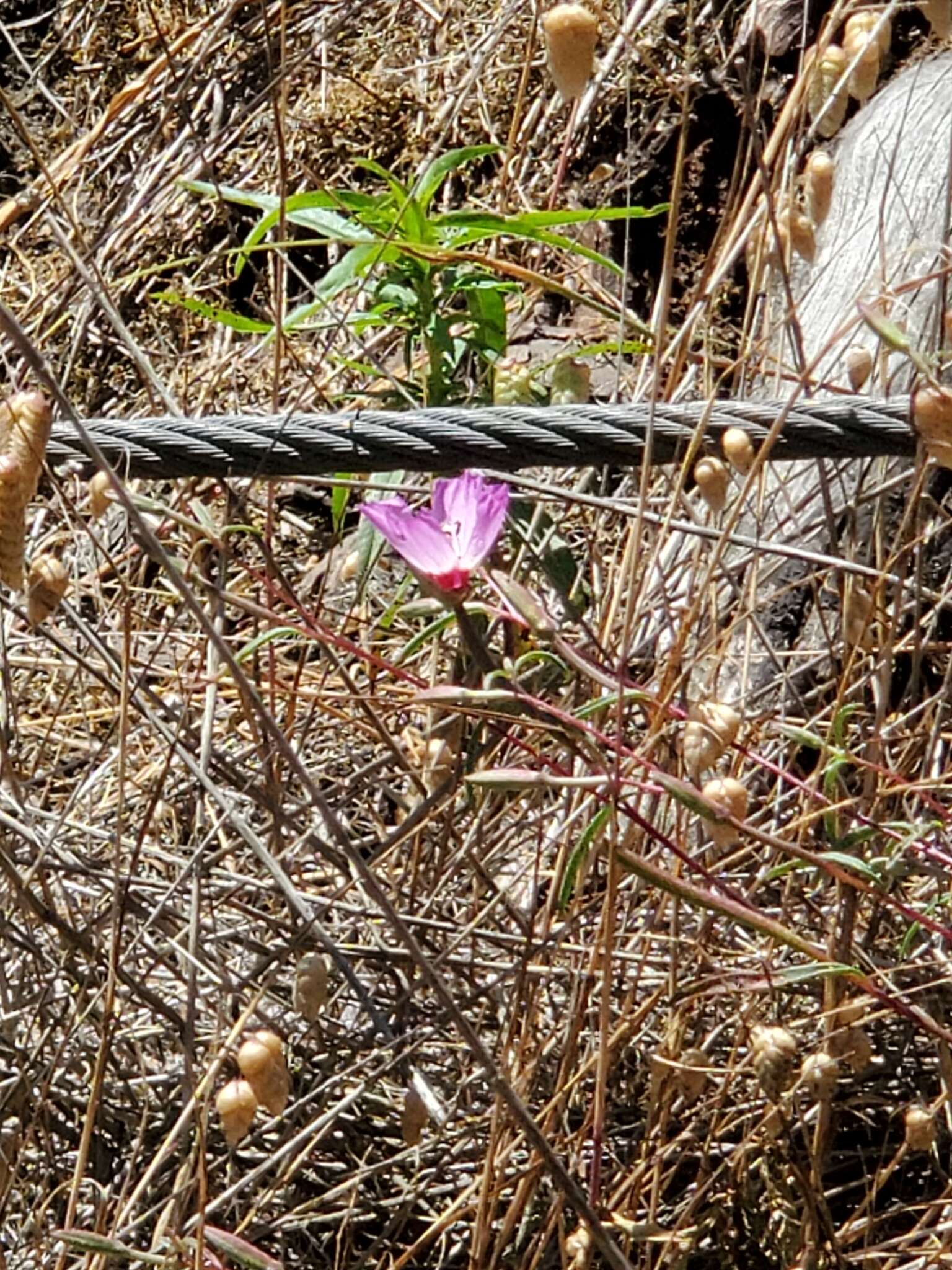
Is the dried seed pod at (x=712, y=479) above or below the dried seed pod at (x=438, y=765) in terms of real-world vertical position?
above


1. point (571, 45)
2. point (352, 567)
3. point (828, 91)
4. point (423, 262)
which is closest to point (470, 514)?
point (571, 45)

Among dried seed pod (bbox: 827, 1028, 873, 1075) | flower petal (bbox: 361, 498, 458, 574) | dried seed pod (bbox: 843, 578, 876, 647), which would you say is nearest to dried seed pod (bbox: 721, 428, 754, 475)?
dried seed pod (bbox: 843, 578, 876, 647)

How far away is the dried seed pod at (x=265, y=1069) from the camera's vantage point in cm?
81

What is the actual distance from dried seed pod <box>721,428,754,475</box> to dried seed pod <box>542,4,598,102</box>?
0.69 feet

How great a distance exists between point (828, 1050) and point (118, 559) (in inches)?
62.3

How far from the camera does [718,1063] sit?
4.00 feet

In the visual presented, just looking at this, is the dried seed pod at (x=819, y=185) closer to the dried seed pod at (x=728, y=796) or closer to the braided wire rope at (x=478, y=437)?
the braided wire rope at (x=478, y=437)

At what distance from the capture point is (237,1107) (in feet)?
2.66

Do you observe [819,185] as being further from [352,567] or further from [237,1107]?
[237,1107]

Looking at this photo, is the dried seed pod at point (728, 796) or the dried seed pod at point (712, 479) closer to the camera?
the dried seed pod at point (728, 796)

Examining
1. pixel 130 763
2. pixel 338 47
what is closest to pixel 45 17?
pixel 338 47

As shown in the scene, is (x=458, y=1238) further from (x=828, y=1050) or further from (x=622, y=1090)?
Answer: (x=828, y=1050)

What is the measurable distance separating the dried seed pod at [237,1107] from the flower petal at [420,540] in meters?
0.26

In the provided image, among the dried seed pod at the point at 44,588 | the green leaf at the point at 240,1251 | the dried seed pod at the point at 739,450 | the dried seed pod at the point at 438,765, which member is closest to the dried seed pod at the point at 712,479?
the dried seed pod at the point at 739,450
